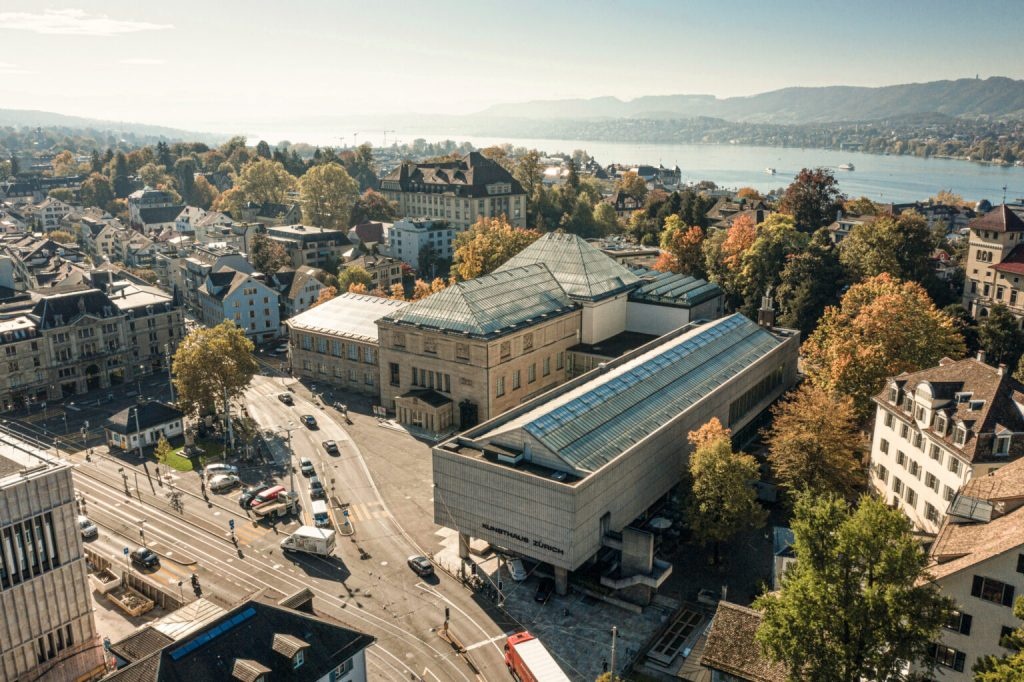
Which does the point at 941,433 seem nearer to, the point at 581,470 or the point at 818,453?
the point at 818,453

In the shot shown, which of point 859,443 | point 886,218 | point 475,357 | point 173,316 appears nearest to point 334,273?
point 173,316

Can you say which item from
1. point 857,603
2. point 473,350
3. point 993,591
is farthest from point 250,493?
point 993,591

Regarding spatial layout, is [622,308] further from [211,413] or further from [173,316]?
[173,316]

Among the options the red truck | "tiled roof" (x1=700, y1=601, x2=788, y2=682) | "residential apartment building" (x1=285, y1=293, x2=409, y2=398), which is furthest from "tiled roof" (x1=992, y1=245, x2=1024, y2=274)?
the red truck

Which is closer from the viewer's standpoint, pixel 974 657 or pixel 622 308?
pixel 974 657

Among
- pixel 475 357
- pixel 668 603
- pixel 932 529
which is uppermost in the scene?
pixel 475 357

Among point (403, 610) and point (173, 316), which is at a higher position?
point (173, 316)
